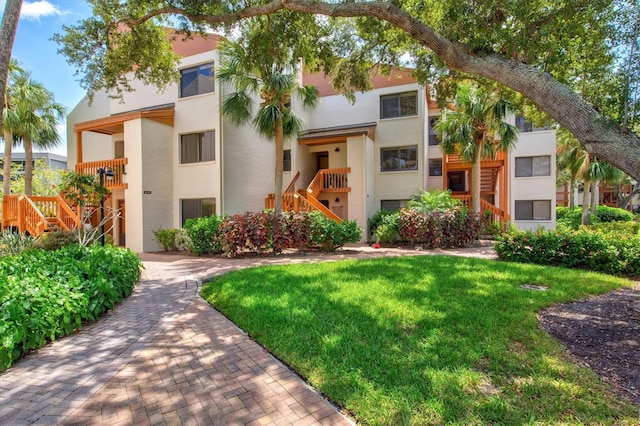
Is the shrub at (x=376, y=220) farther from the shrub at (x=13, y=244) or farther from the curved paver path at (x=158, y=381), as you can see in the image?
the shrub at (x=13, y=244)

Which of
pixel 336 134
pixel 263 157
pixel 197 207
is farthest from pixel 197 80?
pixel 336 134

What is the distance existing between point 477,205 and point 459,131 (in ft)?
12.6

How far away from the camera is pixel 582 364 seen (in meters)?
3.72

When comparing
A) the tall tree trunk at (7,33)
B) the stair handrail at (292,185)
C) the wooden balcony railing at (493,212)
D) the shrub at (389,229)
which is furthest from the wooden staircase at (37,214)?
the wooden balcony railing at (493,212)

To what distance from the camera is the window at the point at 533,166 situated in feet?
67.7

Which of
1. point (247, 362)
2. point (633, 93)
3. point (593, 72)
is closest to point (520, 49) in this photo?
point (593, 72)

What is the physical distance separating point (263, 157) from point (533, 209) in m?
16.8

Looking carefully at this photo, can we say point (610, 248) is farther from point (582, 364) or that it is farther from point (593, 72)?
point (582, 364)

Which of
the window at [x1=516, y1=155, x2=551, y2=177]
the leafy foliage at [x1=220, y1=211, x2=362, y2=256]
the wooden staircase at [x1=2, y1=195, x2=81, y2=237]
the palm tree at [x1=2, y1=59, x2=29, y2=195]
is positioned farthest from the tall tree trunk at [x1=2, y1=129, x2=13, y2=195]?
the window at [x1=516, y1=155, x2=551, y2=177]

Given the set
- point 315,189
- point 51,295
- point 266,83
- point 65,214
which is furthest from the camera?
point 315,189

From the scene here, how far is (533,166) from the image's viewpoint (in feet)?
68.5

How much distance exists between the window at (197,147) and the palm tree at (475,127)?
11.4 m

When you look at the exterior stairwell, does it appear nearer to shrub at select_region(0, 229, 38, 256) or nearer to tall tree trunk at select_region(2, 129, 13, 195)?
shrub at select_region(0, 229, 38, 256)

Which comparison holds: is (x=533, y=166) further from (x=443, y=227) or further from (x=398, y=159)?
(x=443, y=227)
